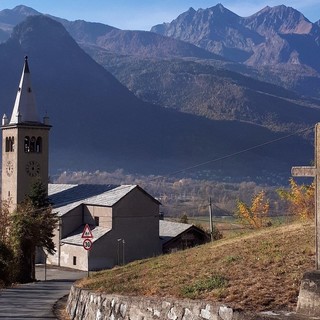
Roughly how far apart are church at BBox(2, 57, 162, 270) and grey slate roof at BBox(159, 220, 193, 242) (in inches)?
68.0

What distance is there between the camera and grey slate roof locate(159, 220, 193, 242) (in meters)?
62.8

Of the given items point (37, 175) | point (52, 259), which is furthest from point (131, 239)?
point (37, 175)

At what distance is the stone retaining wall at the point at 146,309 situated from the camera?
10.5 meters

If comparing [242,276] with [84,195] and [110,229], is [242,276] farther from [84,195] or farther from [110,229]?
[84,195]

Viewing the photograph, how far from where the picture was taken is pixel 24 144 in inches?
2643

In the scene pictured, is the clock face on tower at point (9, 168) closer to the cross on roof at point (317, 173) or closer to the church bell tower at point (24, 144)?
the church bell tower at point (24, 144)

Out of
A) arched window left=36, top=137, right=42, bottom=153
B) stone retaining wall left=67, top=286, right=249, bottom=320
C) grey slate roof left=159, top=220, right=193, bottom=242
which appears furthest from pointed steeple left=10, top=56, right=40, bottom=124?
stone retaining wall left=67, top=286, right=249, bottom=320

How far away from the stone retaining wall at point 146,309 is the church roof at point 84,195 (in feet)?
148

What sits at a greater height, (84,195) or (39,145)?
(39,145)

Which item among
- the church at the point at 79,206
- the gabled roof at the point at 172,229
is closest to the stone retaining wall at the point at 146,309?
the church at the point at 79,206

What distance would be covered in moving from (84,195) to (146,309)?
55.9 m

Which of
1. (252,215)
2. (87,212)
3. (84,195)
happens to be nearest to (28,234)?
Result: (87,212)

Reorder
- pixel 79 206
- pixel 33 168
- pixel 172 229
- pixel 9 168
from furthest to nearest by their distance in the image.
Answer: pixel 9 168
pixel 33 168
pixel 172 229
pixel 79 206

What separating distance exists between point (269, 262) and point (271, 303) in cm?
331
